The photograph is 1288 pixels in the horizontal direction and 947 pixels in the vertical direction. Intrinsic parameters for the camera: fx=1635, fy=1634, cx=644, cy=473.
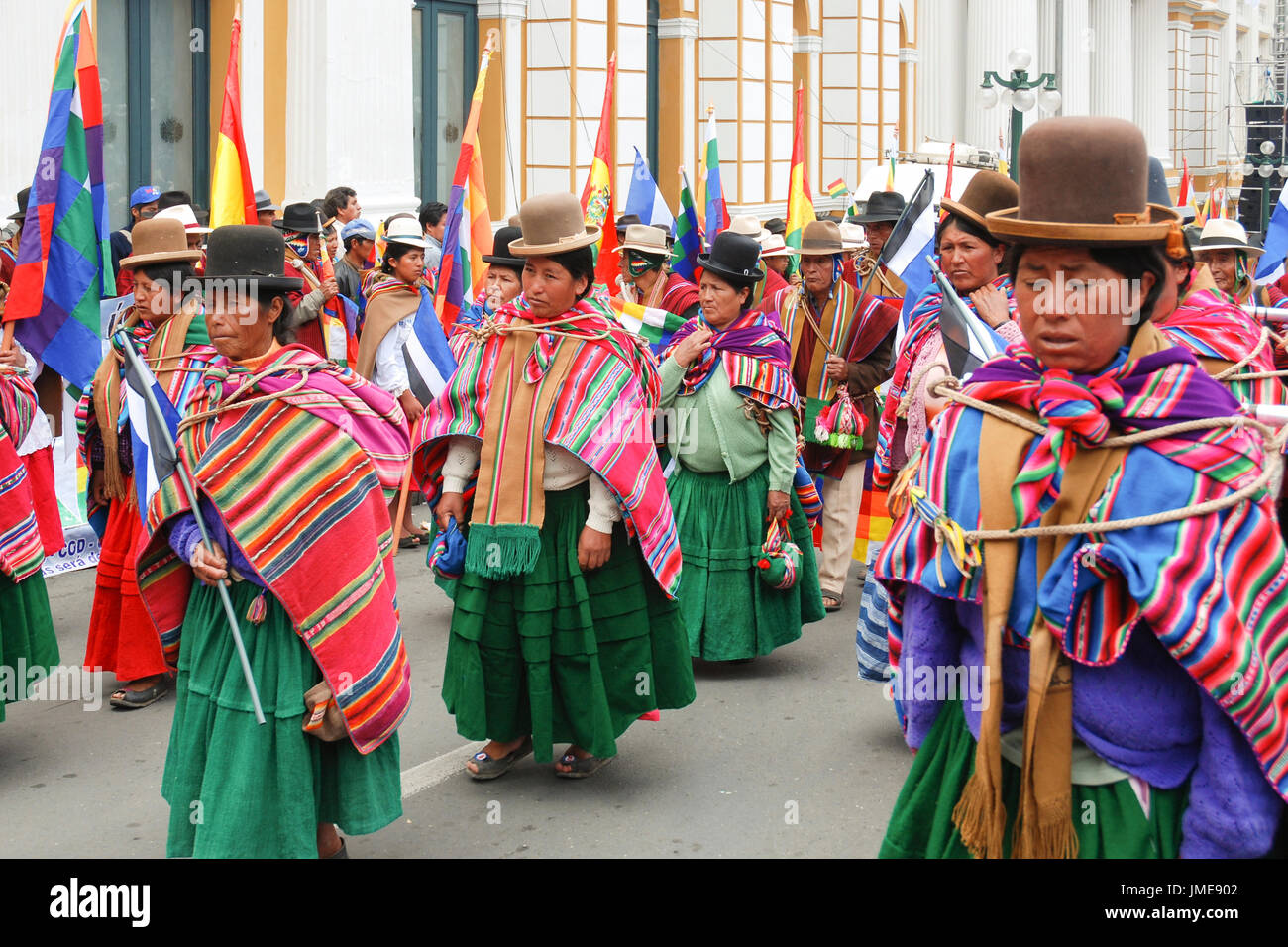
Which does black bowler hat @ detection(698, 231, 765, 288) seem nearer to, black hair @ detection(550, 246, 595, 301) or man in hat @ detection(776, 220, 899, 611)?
black hair @ detection(550, 246, 595, 301)

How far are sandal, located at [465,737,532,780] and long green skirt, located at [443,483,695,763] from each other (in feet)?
0.47

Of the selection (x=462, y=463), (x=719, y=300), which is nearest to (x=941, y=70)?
(x=719, y=300)

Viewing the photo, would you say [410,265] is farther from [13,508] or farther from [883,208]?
[13,508]

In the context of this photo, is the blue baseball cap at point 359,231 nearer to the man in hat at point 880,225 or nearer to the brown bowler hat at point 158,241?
the man in hat at point 880,225

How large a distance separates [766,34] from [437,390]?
14670 mm

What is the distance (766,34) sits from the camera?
2205 cm

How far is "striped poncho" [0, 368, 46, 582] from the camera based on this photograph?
5.80 m

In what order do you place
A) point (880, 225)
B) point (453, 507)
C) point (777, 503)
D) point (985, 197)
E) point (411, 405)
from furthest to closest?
point (880, 225) < point (411, 405) < point (777, 503) < point (453, 507) < point (985, 197)

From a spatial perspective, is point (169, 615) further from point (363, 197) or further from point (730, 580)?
point (363, 197)

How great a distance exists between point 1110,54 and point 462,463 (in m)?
33.7

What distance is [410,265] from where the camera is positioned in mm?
9273

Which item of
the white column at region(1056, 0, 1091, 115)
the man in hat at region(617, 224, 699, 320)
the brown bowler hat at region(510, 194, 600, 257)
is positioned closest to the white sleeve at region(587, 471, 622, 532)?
the brown bowler hat at region(510, 194, 600, 257)

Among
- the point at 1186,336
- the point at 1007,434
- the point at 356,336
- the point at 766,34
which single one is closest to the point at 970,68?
the point at 766,34

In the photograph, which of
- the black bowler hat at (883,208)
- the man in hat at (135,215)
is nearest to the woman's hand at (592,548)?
the black bowler hat at (883,208)
